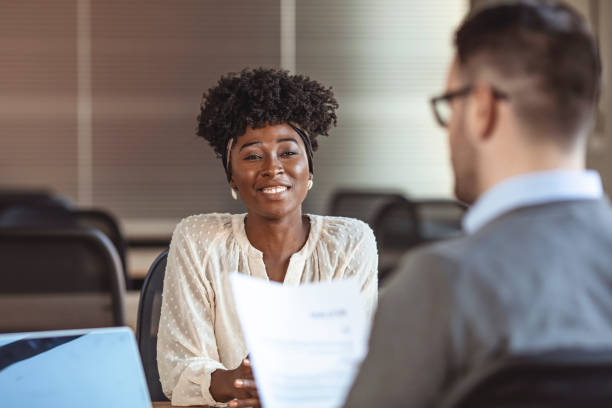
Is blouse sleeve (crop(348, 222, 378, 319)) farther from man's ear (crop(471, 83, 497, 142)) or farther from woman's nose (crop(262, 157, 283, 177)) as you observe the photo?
man's ear (crop(471, 83, 497, 142))

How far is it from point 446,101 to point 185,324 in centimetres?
92

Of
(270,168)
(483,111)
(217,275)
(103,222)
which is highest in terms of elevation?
(483,111)

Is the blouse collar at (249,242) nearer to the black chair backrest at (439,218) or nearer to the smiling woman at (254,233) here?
the smiling woman at (254,233)

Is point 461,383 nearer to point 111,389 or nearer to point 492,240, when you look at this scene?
point 492,240

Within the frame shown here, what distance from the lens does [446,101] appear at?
0.88 metres

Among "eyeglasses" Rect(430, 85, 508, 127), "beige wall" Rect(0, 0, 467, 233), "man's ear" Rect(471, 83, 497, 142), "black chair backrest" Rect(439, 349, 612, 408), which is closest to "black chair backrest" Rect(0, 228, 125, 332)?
"eyeglasses" Rect(430, 85, 508, 127)

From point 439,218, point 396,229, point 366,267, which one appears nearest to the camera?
point 366,267

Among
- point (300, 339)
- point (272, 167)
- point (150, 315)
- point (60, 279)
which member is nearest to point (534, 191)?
point (300, 339)

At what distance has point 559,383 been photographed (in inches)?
24.9

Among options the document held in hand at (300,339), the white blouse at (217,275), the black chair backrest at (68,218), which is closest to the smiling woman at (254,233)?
the white blouse at (217,275)

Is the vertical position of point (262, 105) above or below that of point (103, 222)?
above

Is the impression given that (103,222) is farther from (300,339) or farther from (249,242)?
(300,339)

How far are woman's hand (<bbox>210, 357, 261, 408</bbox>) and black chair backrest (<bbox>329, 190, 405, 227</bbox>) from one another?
352 cm

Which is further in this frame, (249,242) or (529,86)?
(249,242)
